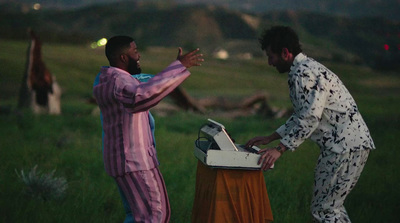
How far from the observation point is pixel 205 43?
149000mm

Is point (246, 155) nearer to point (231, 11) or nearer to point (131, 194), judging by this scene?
point (131, 194)

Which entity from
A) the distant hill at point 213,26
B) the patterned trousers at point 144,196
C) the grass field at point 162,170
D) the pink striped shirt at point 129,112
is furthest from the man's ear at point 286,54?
the distant hill at point 213,26

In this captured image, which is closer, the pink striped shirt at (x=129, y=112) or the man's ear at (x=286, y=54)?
the pink striped shirt at (x=129, y=112)

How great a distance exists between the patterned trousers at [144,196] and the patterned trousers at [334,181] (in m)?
1.33

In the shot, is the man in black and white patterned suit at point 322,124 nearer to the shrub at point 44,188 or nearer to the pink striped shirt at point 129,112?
the pink striped shirt at point 129,112

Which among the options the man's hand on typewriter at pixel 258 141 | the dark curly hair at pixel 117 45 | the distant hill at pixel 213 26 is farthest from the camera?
the distant hill at pixel 213 26

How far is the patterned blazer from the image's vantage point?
372 centimetres

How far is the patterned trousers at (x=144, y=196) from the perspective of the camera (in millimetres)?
3615

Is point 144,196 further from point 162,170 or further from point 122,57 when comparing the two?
point 162,170

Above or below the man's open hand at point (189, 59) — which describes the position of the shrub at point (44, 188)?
below

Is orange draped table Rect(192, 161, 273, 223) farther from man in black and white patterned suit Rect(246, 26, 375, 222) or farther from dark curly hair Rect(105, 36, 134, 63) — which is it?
dark curly hair Rect(105, 36, 134, 63)

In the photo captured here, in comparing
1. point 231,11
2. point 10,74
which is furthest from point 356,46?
point 10,74

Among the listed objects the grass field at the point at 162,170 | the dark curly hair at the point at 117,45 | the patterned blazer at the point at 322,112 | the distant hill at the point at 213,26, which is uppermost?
the distant hill at the point at 213,26

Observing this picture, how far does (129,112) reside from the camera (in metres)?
3.41
